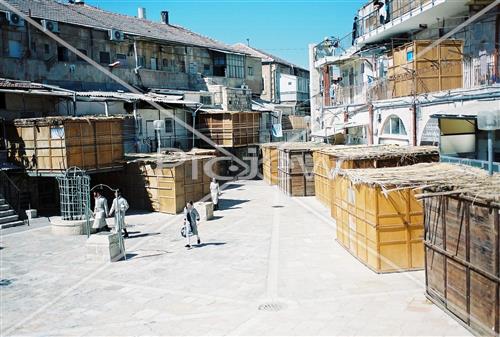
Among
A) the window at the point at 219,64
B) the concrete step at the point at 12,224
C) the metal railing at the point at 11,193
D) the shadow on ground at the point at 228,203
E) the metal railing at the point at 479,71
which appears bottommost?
the shadow on ground at the point at 228,203

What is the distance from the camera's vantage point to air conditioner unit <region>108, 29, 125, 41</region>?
34.2 metres

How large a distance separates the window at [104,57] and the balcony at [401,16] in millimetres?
16785

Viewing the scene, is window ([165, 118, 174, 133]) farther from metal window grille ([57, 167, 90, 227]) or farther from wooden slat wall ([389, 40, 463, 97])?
wooden slat wall ([389, 40, 463, 97])

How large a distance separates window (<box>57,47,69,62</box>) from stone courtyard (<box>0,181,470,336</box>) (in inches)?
602

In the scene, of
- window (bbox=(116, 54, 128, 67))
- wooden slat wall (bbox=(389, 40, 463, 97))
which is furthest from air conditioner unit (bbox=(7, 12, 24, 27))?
wooden slat wall (bbox=(389, 40, 463, 97))

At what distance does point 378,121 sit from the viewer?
1009 inches

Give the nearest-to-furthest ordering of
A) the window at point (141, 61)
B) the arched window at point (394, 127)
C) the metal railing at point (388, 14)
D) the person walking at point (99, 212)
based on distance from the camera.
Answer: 1. the person walking at point (99, 212)
2. the metal railing at point (388, 14)
3. the arched window at point (394, 127)
4. the window at point (141, 61)

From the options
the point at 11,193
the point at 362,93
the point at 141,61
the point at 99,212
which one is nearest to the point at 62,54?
the point at 141,61

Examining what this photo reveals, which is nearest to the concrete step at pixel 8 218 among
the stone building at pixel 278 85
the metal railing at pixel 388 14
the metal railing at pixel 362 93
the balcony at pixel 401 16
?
the metal railing at pixel 362 93

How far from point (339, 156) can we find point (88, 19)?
2442 cm

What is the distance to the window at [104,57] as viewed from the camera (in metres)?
34.2

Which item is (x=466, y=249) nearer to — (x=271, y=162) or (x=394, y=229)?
(x=394, y=229)

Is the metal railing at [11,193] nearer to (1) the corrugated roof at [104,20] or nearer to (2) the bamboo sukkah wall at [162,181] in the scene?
(2) the bamboo sukkah wall at [162,181]

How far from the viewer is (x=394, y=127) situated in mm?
24875
